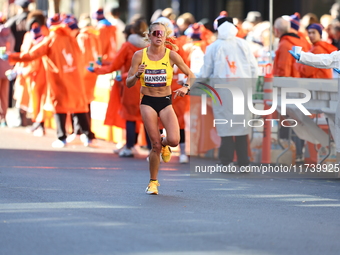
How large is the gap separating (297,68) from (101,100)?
415 cm

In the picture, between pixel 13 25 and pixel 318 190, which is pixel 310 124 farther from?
pixel 13 25

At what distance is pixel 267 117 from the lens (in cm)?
1244

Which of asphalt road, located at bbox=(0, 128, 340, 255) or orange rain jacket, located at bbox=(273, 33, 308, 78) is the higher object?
orange rain jacket, located at bbox=(273, 33, 308, 78)

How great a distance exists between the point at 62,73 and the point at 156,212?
714 cm

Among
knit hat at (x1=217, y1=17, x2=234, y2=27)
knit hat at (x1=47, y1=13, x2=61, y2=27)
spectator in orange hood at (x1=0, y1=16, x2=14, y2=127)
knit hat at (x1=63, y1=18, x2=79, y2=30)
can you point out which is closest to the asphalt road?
knit hat at (x1=217, y1=17, x2=234, y2=27)

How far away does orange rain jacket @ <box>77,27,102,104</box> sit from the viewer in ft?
53.3

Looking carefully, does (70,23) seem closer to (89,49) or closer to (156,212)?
(89,49)

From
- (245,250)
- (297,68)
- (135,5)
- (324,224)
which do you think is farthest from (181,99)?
(135,5)

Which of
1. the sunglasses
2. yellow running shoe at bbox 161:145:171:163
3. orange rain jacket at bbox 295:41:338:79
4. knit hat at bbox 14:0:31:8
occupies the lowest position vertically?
yellow running shoe at bbox 161:145:171:163

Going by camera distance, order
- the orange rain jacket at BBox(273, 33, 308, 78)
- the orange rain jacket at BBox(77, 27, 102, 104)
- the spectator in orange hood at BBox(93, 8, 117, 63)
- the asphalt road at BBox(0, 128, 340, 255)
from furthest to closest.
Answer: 1. the spectator in orange hood at BBox(93, 8, 117, 63)
2. the orange rain jacket at BBox(77, 27, 102, 104)
3. the orange rain jacket at BBox(273, 33, 308, 78)
4. the asphalt road at BBox(0, 128, 340, 255)

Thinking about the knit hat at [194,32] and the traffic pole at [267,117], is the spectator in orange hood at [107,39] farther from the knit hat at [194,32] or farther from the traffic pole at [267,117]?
the traffic pole at [267,117]

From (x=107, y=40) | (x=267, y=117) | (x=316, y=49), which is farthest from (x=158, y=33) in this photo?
(x=107, y=40)

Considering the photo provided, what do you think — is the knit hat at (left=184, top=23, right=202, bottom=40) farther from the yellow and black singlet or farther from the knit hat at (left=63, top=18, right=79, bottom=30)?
the yellow and black singlet

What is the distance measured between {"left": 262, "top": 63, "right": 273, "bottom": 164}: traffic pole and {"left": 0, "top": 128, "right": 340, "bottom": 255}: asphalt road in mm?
1211
